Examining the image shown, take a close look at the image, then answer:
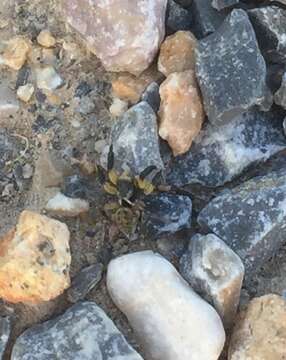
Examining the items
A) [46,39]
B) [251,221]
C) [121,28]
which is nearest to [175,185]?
[251,221]

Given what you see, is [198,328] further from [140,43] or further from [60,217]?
[140,43]

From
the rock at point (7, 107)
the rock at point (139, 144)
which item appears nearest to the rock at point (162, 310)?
the rock at point (139, 144)

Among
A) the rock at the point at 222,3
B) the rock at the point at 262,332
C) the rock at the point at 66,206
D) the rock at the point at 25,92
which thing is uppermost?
the rock at the point at 222,3

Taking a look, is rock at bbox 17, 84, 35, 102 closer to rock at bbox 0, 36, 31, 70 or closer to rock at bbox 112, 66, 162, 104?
rock at bbox 0, 36, 31, 70

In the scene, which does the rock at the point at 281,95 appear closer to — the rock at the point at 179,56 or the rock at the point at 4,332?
the rock at the point at 179,56

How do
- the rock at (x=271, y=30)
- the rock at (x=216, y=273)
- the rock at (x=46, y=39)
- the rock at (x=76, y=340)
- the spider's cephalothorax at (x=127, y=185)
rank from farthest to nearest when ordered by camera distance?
the rock at (x=46, y=39), the rock at (x=271, y=30), the spider's cephalothorax at (x=127, y=185), the rock at (x=216, y=273), the rock at (x=76, y=340)

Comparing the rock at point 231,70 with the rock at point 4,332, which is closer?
the rock at point 4,332

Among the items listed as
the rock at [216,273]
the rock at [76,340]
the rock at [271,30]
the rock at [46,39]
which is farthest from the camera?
the rock at [46,39]
